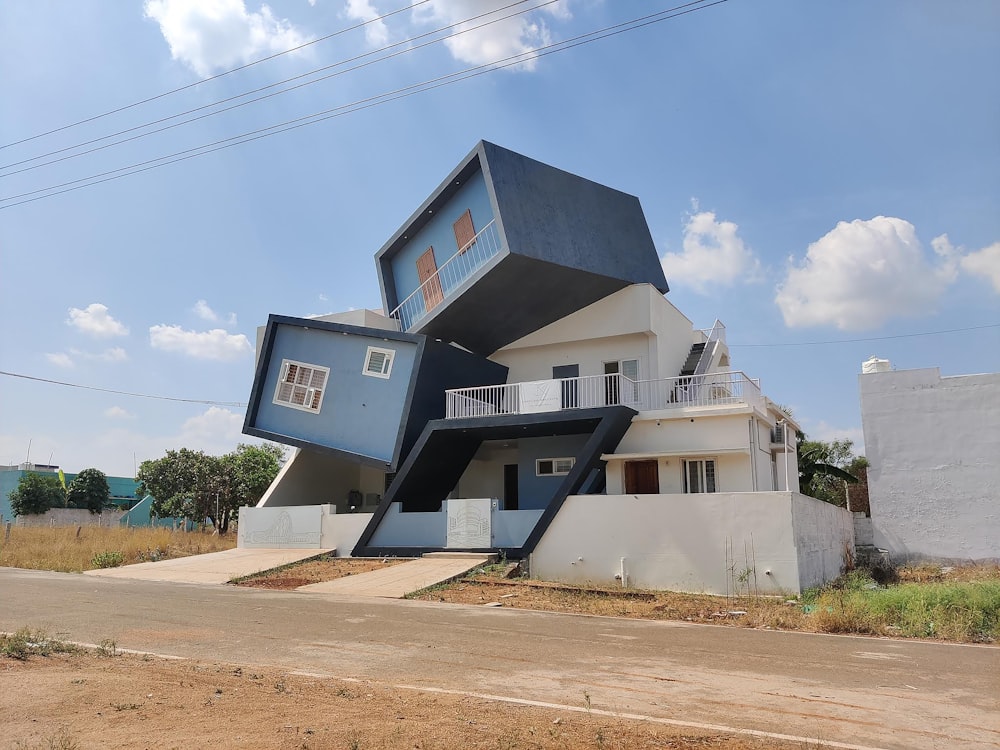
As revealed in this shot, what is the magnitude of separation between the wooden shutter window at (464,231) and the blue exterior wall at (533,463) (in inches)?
242

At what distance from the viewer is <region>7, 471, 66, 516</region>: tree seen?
5153 centimetres

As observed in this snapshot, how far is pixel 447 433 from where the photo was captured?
842 inches

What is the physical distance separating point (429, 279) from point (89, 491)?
143ft

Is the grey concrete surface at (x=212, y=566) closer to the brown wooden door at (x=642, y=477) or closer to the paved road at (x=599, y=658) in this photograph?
the paved road at (x=599, y=658)

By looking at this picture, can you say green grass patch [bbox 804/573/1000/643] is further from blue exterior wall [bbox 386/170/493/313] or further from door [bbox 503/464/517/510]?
blue exterior wall [bbox 386/170/493/313]

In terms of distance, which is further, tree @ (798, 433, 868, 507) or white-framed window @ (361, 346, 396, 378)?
tree @ (798, 433, 868, 507)

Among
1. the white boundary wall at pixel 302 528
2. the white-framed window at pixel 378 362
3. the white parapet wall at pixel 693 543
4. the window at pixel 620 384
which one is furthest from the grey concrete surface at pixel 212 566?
the window at pixel 620 384

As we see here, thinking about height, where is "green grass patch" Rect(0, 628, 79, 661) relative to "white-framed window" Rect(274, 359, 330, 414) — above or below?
below

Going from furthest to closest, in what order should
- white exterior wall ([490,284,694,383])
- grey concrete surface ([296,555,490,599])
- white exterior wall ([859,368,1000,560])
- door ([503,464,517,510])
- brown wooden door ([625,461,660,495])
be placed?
door ([503,464,517,510]), white exterior wall ([490,284,694,383]), white exterior wall ([859,368,1000,560]), brown wooden door ([625,461,660,495]), grey concrete surface ([296,555,490,599])

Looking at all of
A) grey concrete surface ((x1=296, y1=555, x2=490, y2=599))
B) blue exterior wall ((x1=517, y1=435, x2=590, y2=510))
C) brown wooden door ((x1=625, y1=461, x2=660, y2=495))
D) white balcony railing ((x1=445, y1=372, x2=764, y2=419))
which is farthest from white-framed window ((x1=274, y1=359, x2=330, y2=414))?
brown wooden door ((x1=625, y1=461, x2=660, y2=495))

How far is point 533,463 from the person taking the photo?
919 inches

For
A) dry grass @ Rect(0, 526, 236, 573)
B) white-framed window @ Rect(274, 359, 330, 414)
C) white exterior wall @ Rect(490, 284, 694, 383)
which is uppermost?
white exterior wall @ Rect(490, 284, 694, 383)

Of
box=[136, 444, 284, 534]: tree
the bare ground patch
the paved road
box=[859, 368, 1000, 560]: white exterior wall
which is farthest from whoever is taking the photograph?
box=[136, 444, 284, 534]: tree

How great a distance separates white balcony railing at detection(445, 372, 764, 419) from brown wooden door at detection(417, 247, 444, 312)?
143 inches
